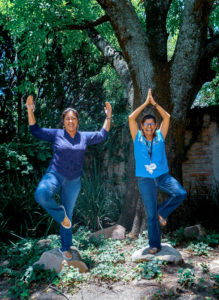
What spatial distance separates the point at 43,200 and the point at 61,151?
2.15ft

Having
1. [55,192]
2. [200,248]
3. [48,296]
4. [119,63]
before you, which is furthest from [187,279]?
[119,63]

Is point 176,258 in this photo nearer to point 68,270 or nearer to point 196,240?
point 196,240

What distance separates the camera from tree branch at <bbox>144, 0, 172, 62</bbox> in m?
5.15

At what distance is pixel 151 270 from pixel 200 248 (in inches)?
A: 40.1

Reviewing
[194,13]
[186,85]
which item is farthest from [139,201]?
[194,13]

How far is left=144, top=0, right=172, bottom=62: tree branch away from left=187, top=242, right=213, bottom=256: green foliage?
3.03 m

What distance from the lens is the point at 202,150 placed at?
6.75 metres

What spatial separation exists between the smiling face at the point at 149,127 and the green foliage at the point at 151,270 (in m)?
1.55

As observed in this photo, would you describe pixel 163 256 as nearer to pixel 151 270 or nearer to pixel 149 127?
pixel 151 270

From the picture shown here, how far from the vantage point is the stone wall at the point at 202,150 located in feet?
21.5

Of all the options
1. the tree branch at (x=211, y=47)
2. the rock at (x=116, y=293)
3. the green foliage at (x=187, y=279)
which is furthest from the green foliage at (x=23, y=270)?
the tree branch at (x=211, y=47)

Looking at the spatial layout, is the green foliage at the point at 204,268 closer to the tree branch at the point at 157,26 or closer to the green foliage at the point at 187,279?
the green foliage at the point at 187,279

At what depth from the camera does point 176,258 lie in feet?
12.4

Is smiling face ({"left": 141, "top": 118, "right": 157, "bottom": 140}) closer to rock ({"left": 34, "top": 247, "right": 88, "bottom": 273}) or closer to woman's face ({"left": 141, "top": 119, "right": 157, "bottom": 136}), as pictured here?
woman's face ({"left": 141, "top": 119, "right": 157, "bottom": 136})
